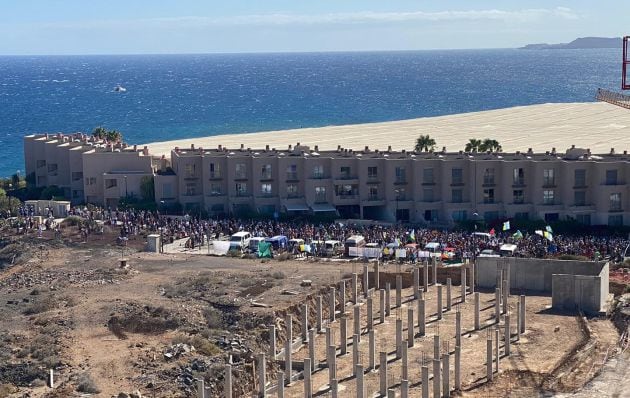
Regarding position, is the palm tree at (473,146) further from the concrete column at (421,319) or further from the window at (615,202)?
the concrete column at (421,319)

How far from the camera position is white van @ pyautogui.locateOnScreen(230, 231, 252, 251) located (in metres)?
56.8

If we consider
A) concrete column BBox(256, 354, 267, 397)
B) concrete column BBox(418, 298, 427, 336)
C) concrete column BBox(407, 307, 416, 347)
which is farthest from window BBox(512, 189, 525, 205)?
concrete column BBox(256, 354, 267, 397)

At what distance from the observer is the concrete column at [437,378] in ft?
112

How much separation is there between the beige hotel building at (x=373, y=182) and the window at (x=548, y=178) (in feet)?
0.19

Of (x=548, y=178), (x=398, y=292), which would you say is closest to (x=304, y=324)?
(x=398, y=292)

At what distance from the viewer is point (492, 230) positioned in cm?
5628

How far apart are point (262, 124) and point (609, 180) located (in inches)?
3764

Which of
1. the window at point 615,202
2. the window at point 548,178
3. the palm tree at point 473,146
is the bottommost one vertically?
the window at point 615,202

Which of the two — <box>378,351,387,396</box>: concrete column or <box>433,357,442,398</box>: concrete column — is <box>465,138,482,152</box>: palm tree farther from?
<box>433,357,442,398</box>: concrete column

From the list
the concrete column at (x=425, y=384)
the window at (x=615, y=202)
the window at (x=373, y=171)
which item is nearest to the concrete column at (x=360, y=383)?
the concrete column at (x=425, y=384)

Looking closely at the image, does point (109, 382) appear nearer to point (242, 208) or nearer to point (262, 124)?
point (242, 208)

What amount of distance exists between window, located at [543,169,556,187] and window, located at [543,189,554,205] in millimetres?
353

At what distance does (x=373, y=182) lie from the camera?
2564 inches

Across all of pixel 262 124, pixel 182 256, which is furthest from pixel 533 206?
pixel 262 124
